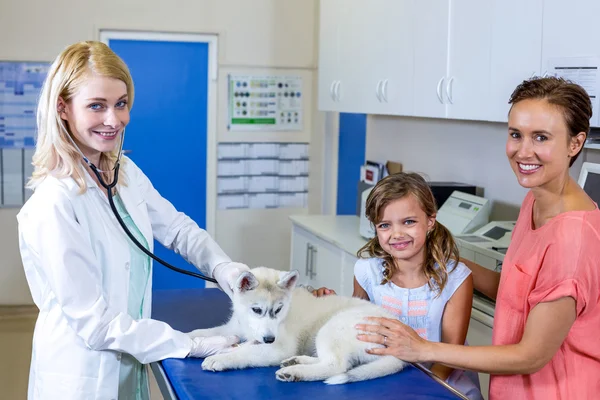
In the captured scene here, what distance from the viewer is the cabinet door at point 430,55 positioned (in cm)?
335

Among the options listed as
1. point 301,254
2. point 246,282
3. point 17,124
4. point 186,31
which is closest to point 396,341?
point 246,282

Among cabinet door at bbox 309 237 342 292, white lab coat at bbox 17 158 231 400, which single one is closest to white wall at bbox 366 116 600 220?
cabinet door at bbox 309 237 342 292

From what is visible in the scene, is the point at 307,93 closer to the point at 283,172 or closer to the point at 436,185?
the point at 283,172

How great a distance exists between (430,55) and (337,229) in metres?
1.26

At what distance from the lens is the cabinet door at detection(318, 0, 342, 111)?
4.56m

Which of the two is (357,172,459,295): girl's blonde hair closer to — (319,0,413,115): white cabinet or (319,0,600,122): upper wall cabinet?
(319,0,600,122): upper wall cabinet

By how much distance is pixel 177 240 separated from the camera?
7.27 ft

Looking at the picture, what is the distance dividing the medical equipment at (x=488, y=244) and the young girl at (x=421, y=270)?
0.86m

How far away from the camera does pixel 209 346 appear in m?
1.84

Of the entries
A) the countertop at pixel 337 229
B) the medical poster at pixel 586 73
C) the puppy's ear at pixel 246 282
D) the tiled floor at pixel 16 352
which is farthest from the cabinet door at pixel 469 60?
the tiled floor at pixel 16 352

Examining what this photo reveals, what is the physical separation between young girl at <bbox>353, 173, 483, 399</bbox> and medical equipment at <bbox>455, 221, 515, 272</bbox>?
86cm

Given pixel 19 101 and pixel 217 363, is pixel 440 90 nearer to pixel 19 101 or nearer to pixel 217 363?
pixel 217 363

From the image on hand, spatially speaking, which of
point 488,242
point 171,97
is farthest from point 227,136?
point 488,242

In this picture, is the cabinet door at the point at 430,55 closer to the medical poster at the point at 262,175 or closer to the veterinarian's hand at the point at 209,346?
the veterinarian's hand at the point at 209,346
